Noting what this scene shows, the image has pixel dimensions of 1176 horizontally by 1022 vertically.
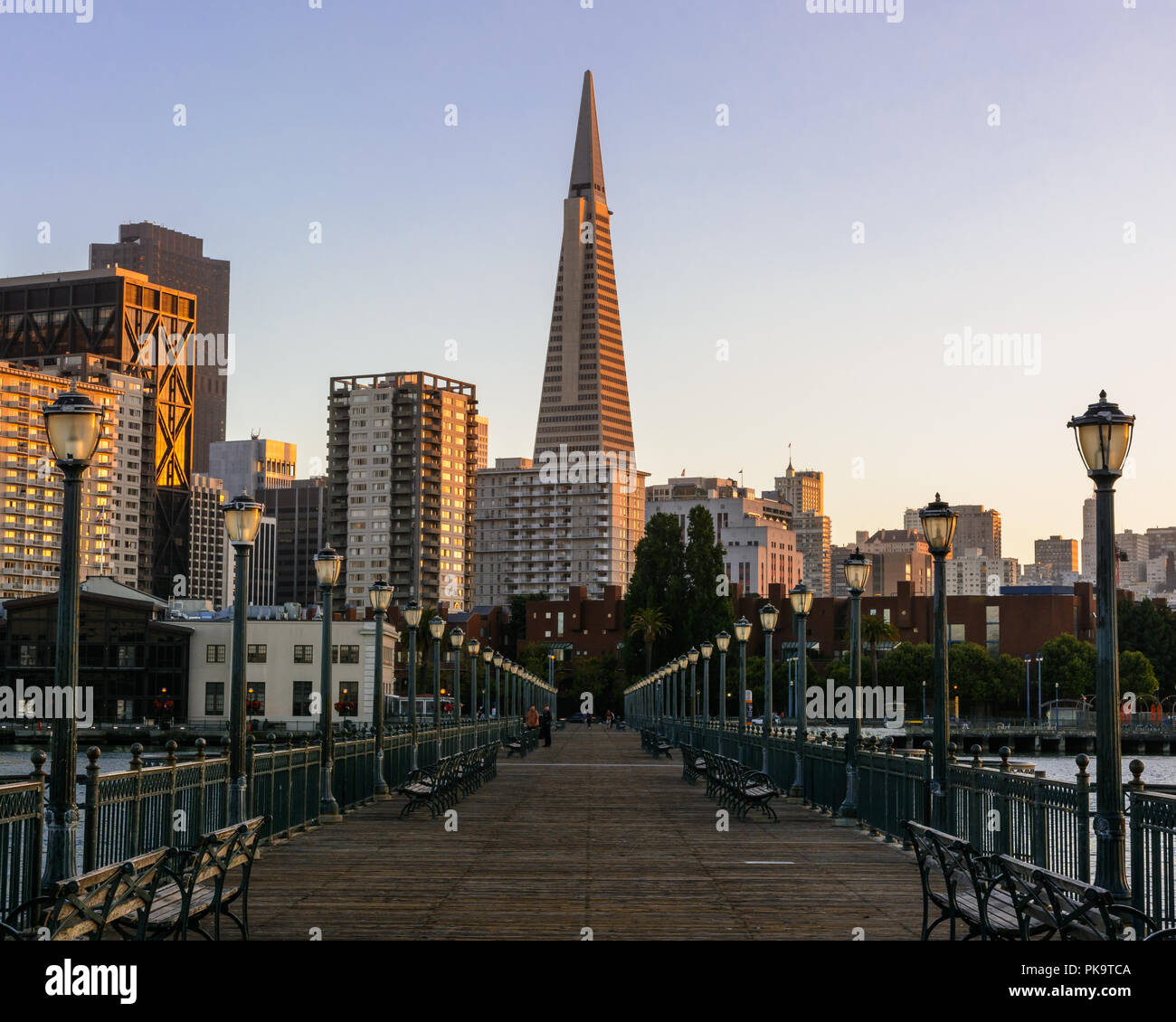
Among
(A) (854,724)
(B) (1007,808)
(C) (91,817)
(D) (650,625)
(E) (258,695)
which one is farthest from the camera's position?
(D) (650,625)

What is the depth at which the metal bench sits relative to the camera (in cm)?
908

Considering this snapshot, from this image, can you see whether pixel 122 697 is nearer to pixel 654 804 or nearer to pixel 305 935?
pixel 654 804

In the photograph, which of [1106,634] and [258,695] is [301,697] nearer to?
[258,695]

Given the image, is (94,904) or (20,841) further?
(20,841)

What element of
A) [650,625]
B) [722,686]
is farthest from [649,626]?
[722,686]

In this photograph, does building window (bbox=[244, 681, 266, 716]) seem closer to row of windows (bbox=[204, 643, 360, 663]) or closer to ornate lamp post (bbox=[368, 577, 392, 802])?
row of windows (bbox=[204, 643, 360, 663])

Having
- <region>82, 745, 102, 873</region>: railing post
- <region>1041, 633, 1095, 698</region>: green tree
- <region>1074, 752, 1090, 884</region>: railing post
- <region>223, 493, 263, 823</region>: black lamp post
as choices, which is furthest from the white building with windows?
<region>1074, 752, 1090, 884</region>: railing post

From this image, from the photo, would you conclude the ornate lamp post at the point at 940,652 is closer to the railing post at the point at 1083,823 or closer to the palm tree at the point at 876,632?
the railing post at the point at 1083,823

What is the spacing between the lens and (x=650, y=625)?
118m

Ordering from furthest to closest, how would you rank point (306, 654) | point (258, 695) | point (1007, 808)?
point (258, 695) → point (306, 654) → point (1007, 808)

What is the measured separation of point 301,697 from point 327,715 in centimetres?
8117

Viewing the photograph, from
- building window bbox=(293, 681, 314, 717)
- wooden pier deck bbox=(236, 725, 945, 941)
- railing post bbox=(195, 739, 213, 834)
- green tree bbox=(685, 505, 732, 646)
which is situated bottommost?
building window bbox=(293, 681, 314, 717)
